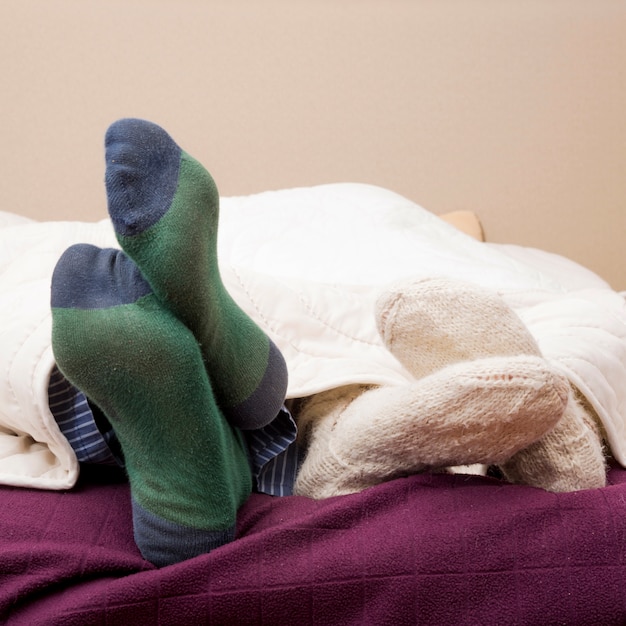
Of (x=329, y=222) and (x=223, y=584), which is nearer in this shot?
(x=223, y=584)

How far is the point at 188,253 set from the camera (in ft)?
1.87

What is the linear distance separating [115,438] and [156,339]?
169 millimetres

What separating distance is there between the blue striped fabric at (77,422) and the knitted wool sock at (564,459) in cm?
37

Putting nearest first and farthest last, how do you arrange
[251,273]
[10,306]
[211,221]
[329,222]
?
[211,221]
[10,306]
[251,273]
[329,222]

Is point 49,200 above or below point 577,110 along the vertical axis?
below

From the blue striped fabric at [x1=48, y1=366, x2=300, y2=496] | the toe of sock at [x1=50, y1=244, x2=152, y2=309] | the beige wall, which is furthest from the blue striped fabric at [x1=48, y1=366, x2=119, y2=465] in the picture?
the beige wall

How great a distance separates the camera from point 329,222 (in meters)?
1.30

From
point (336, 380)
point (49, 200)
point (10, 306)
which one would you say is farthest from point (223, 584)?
point (49, 200)

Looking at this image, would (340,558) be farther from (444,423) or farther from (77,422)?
(77,422)

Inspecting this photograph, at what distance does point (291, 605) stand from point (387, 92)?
149cm

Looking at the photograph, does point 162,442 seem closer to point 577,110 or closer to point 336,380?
point 336,380

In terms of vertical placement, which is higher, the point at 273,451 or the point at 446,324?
the point at 446,324

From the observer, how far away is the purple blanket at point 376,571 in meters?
0.51

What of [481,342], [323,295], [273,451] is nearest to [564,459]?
[481,342]
